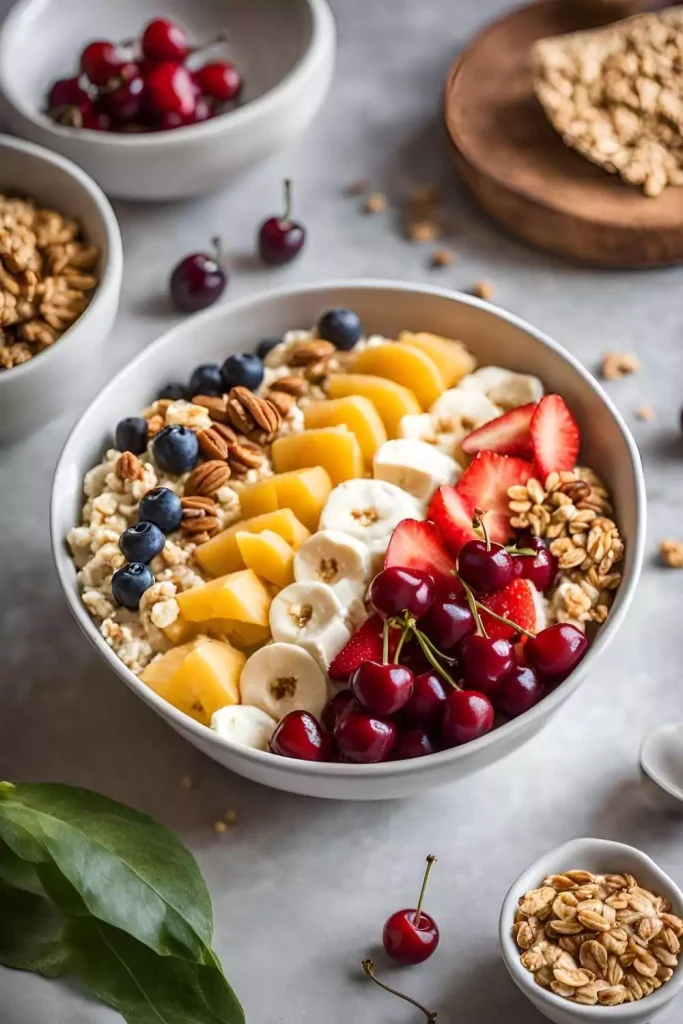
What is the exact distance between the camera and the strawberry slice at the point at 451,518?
1.33 m

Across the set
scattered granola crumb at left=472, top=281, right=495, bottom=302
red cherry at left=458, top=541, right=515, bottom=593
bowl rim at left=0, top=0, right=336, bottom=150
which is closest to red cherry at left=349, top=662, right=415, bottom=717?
red cherry at left=458, top=541, right=515, bottom=593

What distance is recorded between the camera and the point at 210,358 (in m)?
1.57

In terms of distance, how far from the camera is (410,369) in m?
1.47

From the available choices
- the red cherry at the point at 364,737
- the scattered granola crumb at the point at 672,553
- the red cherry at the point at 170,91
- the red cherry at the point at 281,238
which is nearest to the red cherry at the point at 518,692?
the red cherry at the point at 364,737

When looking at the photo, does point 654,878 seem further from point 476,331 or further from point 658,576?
point 476,331

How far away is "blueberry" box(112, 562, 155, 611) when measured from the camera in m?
1.30

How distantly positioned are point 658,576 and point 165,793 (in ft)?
2.01

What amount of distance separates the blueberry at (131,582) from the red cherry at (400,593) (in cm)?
23

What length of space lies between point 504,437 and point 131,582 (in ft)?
1.42

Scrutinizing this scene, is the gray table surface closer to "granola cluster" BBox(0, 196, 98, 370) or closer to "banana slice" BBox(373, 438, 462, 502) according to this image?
"granola cluster" BBox(0, 196, 98, 370)

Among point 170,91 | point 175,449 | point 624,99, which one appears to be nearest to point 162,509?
point 175,449

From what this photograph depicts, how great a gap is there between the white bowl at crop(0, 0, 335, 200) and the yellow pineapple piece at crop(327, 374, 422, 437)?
0.43 metres

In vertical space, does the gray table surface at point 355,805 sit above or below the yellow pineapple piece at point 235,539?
below

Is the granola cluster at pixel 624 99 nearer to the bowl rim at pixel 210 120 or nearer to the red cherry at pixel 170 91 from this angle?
the bowl rim at pixel 210 120
